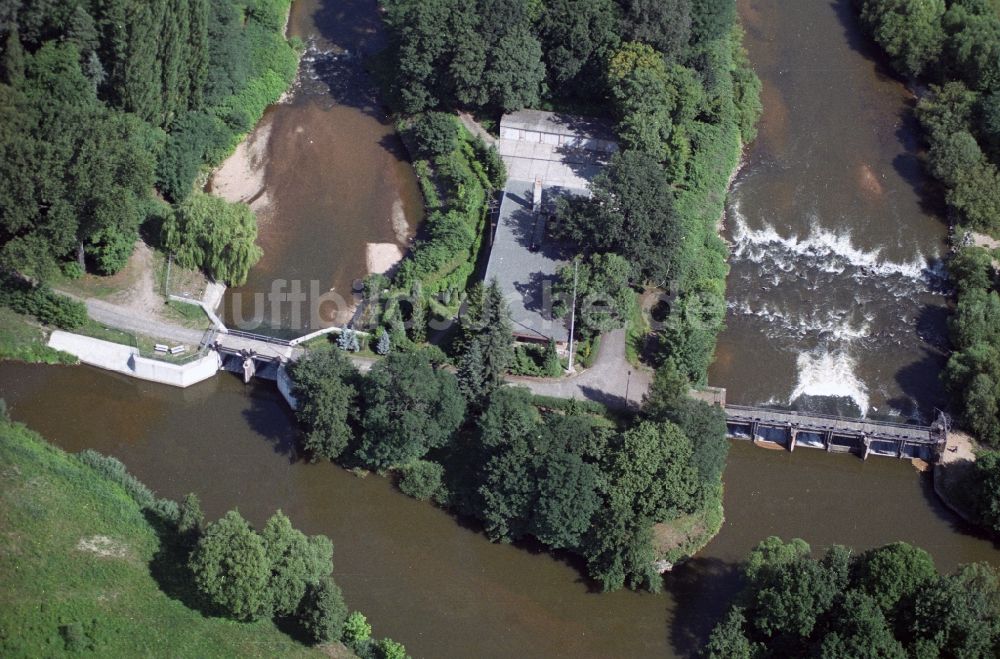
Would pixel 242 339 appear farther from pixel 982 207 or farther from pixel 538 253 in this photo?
pixel 982 207

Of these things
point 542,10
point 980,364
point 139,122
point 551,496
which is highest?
point 542,10

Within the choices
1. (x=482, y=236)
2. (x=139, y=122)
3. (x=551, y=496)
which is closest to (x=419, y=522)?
(x=551, y=496)

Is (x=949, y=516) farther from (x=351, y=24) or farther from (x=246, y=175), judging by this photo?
(x=351, y=24)

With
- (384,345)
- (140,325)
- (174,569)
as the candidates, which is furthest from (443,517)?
(140,325)

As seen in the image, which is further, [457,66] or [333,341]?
[457,66]

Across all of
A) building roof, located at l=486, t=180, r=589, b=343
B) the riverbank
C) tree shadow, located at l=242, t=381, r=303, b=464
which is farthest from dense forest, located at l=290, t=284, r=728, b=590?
the riverbank

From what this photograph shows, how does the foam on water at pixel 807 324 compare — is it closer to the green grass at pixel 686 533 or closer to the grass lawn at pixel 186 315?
the green grass at pixel 686 533

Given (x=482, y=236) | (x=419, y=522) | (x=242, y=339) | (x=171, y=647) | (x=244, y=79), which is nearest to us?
(x=171, y=647)
